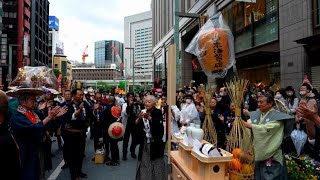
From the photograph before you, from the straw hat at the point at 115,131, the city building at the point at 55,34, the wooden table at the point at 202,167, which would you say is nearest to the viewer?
the wooden table at the point at 202,167

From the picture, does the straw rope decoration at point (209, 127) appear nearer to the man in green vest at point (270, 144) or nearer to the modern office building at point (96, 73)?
the man in green vest at point (270, 144)

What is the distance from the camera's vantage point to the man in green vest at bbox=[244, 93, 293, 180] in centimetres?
412

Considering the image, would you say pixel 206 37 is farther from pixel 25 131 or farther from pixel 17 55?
pixel 17 55

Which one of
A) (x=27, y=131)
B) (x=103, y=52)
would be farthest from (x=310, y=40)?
(x=103, y=52)

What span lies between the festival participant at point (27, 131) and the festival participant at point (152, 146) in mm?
1714

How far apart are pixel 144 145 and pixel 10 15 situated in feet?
222

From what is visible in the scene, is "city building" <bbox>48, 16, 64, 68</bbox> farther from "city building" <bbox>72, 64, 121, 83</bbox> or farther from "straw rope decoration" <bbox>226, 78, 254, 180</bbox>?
"straw rope decoration" <bbox>226, 78, 254, 180</bbox>

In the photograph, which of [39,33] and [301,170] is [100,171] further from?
[39,33]

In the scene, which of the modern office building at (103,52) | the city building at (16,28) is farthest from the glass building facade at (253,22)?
the modern office building at (103,52)

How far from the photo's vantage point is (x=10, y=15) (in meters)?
64.3

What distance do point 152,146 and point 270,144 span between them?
2225mm

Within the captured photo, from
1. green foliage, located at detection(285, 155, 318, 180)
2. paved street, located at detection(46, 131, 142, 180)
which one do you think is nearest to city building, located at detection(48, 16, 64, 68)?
paved street, located at detection(46, 131, 142, 180)

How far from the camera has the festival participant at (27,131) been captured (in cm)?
424

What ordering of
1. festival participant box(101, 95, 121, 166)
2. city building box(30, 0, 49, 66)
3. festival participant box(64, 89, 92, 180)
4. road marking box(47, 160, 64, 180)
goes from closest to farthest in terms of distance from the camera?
festival participant box(64, 89, 92, 180) < road marking box(47, 160, 64, 180) < festival participant box(101, 95, 121, 166) < city building box(30, 0, 49, 66)
